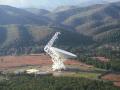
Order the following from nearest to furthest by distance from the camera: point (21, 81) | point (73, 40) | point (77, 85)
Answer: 1. point (77, 85)
2. point (21, 81)
3. point (73, 40)

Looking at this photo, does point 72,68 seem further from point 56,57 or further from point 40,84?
point 40,84

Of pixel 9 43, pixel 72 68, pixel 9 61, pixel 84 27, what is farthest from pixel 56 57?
pixel 84 27

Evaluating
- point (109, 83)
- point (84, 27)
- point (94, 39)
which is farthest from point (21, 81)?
point (84, 27)

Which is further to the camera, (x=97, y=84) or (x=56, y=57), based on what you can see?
(x=56, y=57)

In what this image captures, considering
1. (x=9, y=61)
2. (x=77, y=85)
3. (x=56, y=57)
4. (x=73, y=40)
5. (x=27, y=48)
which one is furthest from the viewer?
(x=73, y=40)

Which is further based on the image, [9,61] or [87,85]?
[9,61]

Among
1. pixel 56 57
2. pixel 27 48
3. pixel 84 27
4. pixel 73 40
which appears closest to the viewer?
pixel 56 57

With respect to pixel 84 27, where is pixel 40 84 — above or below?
below

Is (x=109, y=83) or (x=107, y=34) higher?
(x=107, y=34)

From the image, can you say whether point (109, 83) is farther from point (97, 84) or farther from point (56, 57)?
point (56, 57)
